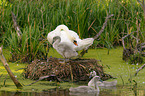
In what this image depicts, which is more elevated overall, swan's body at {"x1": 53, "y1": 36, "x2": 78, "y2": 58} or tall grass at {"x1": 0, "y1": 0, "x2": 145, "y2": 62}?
tall grass at {"x1": 0, "y1": 0, "x2": 145, "y2": 62}

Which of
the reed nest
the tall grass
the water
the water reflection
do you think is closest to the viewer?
the water reflection

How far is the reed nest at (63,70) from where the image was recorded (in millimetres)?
7848

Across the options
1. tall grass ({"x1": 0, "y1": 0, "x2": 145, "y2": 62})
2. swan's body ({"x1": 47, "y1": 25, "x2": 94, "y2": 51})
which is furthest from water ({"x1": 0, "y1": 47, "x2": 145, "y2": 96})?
tall grass ({"x1": 0, "y1": 0, "x2": 145, "y2": 62})

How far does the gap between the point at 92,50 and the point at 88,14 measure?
1379 millimetres

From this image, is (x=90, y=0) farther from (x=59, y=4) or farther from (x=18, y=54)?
(x=18, y=54)

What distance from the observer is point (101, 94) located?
6.58m

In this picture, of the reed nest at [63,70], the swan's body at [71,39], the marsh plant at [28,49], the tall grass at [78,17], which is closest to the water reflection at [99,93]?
the reed nest at [63,70]

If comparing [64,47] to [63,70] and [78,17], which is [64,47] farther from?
[78,17]

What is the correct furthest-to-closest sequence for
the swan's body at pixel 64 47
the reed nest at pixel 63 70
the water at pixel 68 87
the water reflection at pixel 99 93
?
the reed nest at pixel 63 70 < the swan's body at pixel 64 47 < the water at pixel 68 87 < the water reflection at pixel 99 93

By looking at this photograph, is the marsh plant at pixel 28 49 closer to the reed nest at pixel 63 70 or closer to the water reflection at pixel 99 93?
the reed nest at pixel 63 70

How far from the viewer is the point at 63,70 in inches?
309

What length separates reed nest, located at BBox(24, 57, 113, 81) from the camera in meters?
7.85

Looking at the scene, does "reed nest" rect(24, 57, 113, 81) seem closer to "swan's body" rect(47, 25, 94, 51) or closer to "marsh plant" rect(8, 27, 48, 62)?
"swan's body" rect(47, 25, 94, 51)

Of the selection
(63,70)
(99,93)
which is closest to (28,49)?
(63,70)
